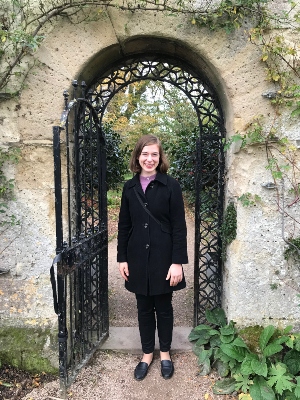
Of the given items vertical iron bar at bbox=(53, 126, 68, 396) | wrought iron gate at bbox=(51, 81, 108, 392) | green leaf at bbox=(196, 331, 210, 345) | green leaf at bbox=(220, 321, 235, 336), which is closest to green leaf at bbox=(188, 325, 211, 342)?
green leaf at bbox=(196, 331, 210, 345)

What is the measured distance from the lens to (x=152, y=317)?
2.67 m

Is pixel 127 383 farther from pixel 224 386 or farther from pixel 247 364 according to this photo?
pixel 247 364

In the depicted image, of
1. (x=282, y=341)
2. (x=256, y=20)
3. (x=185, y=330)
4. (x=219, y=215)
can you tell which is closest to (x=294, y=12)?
(x=256, y=20)

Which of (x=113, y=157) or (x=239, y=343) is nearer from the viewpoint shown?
(x=239, y=343)

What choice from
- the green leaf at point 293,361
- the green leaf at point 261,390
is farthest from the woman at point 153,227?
the green leaf at point 293,361

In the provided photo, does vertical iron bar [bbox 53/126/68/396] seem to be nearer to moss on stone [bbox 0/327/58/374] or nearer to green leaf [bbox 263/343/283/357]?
moss on stone [bbox 0/327/58/374]

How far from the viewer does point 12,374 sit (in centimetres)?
258

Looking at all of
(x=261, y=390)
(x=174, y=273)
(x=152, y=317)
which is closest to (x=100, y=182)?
(x=174, y=273)

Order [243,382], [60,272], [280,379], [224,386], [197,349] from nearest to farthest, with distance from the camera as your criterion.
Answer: [60,272] → [280,379] → [243,382] → [224,386] → [197,349]

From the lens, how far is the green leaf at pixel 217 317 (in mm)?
2764

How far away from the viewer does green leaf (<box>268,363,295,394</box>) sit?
86.3 inches

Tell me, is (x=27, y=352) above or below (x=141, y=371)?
above

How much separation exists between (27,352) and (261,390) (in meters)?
1.80

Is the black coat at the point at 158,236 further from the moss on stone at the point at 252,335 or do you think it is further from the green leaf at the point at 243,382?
the green leaf at the point at 243,382
